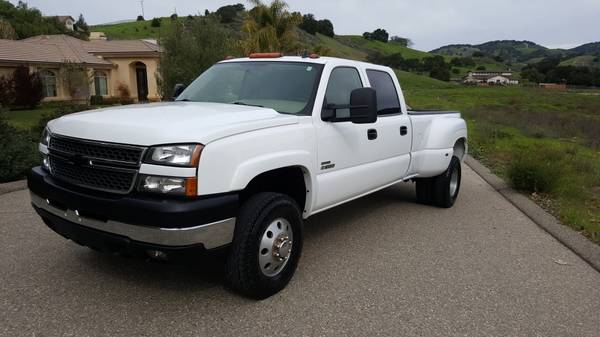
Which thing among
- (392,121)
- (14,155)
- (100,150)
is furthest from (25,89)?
(100,150)

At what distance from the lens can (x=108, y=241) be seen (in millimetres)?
3312

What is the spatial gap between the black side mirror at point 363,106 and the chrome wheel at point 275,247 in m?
1.14

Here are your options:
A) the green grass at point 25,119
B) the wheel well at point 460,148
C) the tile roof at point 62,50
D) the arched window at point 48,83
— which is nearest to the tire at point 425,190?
the wheel well at point 460,148

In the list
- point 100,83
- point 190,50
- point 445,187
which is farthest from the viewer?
point 100,83

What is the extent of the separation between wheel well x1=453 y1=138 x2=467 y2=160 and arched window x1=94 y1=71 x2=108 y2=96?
3377cm

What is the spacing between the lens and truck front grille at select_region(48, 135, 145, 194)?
Answer: 3.24 metres

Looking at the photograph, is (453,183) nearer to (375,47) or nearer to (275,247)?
(275,247)

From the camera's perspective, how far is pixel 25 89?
2764 centimetres

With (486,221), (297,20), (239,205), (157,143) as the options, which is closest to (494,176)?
(486,221)

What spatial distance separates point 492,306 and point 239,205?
2.09 meters

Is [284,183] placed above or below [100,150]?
below

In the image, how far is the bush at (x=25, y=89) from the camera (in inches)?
1085

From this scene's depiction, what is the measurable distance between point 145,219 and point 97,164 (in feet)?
1.92

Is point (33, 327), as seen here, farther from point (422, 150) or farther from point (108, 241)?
point (422, 150)
